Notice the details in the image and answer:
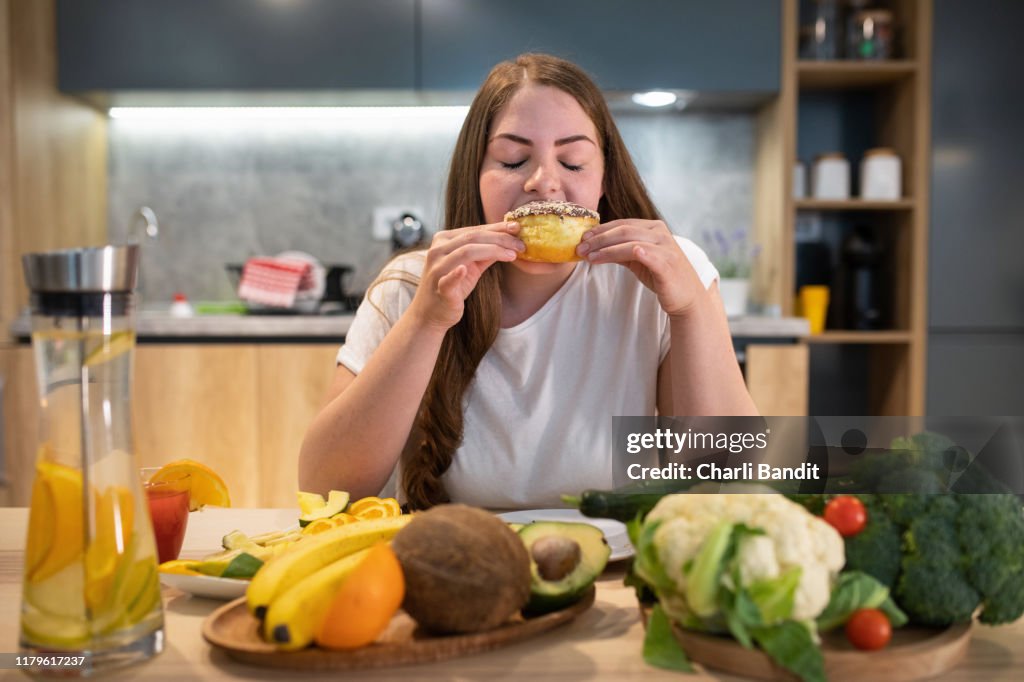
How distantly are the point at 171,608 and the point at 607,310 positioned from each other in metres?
0.97

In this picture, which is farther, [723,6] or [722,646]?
[723,6]

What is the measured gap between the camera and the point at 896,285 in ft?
11.1

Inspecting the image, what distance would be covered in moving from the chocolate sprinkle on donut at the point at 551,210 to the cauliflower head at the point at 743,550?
677 mm

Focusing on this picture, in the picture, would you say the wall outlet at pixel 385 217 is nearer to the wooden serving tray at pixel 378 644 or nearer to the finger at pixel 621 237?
the finger at pixel 621 237

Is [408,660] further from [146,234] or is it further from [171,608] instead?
[146,234]

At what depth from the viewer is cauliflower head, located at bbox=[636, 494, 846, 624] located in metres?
0.62

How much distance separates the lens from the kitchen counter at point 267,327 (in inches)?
114

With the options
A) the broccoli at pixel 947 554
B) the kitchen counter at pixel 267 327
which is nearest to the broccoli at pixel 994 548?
the broccoli at pixel 947 554

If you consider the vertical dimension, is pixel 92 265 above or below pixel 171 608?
above

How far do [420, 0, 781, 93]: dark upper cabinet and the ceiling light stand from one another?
37 millimetres

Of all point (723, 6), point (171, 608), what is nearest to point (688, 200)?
point (723, 6)

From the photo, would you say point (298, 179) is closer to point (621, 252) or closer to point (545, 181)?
point (545, 181)

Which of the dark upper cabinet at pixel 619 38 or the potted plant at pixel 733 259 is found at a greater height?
the dark upper cabinet at pixel 619 38

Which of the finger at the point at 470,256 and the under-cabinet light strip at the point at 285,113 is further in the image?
the under-cabinet light strip at the point at 285,113
